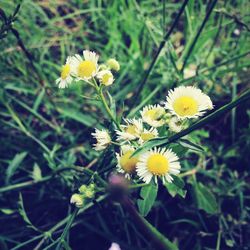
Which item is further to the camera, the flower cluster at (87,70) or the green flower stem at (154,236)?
the flower cluster at (87,70)

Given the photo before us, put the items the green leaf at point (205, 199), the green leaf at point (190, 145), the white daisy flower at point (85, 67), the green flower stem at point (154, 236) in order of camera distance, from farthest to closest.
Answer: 1. the green leaf at point (205, 199)
2. the white daisy flower at point (85, 67)
3. the green leaf at point (190, 145)
4. the green flower stem at point (154, 236)

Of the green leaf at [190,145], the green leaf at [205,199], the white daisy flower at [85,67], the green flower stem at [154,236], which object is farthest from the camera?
the green leaf at [205,199]

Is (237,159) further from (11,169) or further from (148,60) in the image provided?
(11,169)

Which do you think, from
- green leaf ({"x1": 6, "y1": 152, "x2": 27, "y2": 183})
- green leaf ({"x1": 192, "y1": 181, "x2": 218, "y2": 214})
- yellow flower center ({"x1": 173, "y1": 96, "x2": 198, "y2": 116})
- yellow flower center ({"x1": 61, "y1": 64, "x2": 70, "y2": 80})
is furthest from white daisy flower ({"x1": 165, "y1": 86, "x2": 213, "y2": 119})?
green leaf ({"x1": 6, "y1": 152, "x2": 27, "y2": 183})

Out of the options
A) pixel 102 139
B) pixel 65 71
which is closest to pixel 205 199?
pixel 102 139

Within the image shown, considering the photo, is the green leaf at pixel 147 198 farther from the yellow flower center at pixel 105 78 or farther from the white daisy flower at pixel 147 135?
the yellow flower center at pixel 105 78

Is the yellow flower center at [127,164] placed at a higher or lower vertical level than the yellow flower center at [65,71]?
lower

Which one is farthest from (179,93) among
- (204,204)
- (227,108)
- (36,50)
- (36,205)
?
(36,50)

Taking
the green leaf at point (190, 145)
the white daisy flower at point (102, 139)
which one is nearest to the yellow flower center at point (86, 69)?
the white daisy flower at point (102, 139)
